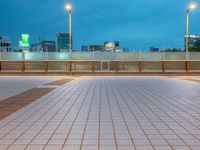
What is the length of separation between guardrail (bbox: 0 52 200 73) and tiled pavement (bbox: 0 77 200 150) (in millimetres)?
17152

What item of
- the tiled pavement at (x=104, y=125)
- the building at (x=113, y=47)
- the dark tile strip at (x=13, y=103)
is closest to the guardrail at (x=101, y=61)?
the building at (x=113, y=47)

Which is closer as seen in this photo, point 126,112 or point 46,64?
point 126,112

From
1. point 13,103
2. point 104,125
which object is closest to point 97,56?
point 13,103

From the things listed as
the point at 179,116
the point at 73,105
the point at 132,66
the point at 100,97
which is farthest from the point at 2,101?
the point at 132,66

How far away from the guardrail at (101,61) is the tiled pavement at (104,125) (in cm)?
1715

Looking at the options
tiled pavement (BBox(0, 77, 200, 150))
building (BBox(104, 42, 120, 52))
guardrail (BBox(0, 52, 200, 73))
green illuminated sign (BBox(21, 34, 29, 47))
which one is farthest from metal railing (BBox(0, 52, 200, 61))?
tiled pavement (BBox(0, 77, 200, 150))

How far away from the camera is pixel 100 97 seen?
37.9 feet

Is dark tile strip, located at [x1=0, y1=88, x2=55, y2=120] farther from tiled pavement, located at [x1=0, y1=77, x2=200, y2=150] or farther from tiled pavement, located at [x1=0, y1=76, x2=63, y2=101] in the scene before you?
tiled pavement, located at [x1=0, y1=76, x2=63, y2=101]

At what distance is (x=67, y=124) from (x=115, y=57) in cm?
2124

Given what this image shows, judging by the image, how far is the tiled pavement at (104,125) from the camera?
211 inches

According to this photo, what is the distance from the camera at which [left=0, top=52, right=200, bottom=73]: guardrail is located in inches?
1078

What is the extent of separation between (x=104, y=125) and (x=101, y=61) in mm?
21033

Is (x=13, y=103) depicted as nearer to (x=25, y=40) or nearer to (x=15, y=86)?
(x=15, y=86)

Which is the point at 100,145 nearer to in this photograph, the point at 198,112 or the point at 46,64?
the point at 198,112
